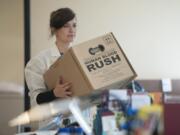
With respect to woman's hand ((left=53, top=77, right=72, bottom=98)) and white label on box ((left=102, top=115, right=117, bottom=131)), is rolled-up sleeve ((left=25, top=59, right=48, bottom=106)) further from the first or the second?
white label on box ((left=102, top=115, right=117, bottom=131))

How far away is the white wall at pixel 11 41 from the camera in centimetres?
306

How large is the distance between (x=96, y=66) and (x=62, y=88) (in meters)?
0.24

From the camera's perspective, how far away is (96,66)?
1.34 m

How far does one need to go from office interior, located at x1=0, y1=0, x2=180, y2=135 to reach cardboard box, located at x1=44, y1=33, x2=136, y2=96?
1.63 metres

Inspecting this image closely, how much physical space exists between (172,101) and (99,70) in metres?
0.48

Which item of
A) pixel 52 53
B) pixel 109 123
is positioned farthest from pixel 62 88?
pixel 52 53

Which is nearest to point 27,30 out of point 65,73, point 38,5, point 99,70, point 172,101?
point 38,5

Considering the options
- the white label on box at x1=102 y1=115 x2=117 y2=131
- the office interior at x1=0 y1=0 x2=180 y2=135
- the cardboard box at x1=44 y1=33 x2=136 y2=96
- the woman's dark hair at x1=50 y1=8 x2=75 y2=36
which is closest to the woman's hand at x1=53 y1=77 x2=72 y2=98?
the cardboard box at x1=44 y1=33 x2=136 y2=96

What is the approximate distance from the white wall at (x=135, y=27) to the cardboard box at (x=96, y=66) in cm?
163

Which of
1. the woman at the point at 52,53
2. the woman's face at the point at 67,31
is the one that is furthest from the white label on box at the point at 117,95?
the woman's face at the point at 67,31

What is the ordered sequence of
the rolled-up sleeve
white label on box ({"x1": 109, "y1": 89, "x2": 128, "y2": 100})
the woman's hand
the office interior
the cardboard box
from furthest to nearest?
the office interior → the rolled-up sleeve → the woman's hand → the cardboard box → white label on box ({"x1": 109, "y1": 89, "x2": 128, "y2": 100})

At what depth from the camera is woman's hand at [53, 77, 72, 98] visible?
148 centimetres

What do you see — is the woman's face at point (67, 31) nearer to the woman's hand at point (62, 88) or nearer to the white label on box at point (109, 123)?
the woman's hand at point (62, 88)

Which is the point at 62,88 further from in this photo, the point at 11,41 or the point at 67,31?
the point at 11,41
